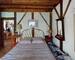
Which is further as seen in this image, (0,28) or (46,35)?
(46,35)

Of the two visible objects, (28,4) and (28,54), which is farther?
(28,4)

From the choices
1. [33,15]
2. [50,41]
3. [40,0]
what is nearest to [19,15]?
[33,15]

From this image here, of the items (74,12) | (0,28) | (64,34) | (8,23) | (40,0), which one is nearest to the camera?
(74,12)

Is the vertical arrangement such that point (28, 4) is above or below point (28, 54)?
above

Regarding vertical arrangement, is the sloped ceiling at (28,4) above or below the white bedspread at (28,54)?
above

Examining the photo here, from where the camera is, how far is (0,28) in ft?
36.6

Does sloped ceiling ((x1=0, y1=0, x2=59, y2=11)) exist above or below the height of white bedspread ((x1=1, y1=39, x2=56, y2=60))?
above

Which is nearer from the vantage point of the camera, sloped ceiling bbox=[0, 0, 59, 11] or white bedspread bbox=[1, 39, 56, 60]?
white bedspread bbox=[1, 39, 56, 60]

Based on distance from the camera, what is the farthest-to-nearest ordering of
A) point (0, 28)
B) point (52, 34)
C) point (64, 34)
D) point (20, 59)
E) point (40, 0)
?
1. point (52, 34)
2. point (0, 28)
3. point (40, 0)
4. point (64, 34)
5. point (20, 59)

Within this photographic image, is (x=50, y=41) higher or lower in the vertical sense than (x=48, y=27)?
lower

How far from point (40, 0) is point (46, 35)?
4.63 m

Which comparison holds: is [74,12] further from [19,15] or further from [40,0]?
[19,15]

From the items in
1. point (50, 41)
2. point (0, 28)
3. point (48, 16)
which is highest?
point (48, 16)

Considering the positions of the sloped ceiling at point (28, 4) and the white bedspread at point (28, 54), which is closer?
the white bedspread at point (28, 54)
